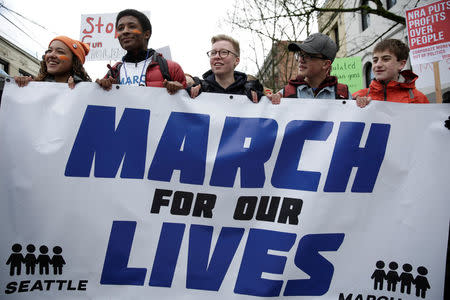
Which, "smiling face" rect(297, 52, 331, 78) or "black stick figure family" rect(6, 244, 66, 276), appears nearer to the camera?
"black stick figure family" rect(6, 244, 66, 276)

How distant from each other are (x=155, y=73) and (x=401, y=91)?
198 cm

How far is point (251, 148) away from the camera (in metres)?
2.24

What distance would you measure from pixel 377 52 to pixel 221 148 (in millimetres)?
1591

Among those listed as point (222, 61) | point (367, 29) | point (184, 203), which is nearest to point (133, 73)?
point (222, 61)

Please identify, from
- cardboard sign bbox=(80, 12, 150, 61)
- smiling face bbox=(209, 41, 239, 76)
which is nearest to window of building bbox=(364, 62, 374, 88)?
cardboard sign bbox=(80, 12, 150, 61)

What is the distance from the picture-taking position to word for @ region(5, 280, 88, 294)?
77.4 inches

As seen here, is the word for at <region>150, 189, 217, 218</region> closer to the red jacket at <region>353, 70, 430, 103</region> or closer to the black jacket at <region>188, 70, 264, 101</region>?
the black jacket at <region>188, 70, 264, 101</region>

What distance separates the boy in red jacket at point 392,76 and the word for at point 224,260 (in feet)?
4.19

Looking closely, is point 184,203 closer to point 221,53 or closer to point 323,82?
point 221,53

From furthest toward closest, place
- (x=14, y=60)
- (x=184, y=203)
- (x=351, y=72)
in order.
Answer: (x=14, y=60), (x=351, y=72), (x=184, y=203)

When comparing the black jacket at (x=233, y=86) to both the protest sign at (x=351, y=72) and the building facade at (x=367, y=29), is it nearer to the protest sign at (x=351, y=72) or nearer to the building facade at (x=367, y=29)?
the protest sign at (x=351, y=72)

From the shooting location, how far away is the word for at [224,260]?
2.04 m

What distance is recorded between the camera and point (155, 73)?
2.68m

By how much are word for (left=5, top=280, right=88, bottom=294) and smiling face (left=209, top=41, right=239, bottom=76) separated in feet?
5.76
